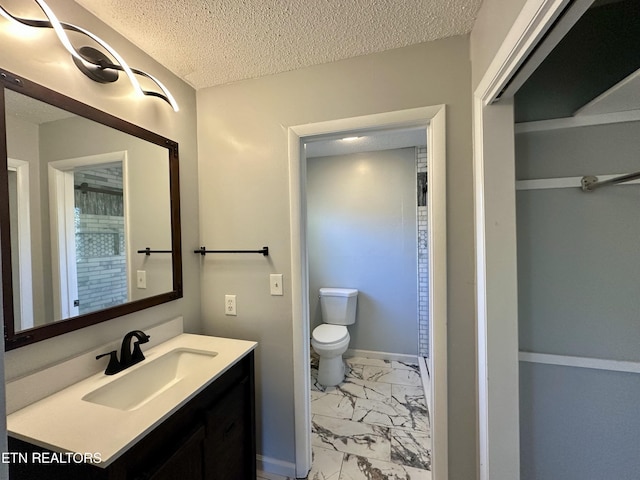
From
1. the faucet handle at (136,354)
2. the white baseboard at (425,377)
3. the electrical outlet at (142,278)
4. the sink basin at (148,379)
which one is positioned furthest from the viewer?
the white baseboard at (425,377)

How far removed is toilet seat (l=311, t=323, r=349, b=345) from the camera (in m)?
2.37

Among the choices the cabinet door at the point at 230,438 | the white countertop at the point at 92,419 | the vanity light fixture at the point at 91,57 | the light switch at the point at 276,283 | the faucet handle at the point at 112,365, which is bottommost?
the cabinet door at the point at 230,438

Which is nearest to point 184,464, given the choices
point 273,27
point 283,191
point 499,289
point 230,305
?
point 230,305

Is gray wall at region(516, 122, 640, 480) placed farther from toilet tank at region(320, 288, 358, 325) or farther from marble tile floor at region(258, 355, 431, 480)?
toilet tank at region(320, 288, 358, 325)

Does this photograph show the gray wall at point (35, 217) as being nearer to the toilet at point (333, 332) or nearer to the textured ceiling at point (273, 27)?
the textured ceiling at point (273, 27)

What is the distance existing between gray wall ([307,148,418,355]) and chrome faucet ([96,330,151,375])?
2011mm

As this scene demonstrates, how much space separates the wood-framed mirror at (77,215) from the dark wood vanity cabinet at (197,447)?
1.47ft

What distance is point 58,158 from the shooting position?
3.49 ft

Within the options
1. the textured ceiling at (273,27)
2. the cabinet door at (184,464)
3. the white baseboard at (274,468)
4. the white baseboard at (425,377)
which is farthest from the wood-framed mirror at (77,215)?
the white baseboard at (425,377)

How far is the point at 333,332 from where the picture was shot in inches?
101

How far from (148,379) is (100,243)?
0.65 meters

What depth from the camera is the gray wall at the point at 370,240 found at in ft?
9.23

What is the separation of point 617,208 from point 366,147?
1978 mm

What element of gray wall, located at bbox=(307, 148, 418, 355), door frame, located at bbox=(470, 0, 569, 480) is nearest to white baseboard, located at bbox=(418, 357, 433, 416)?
gray wall, located at bbox=(307, 148, 418, 355)
